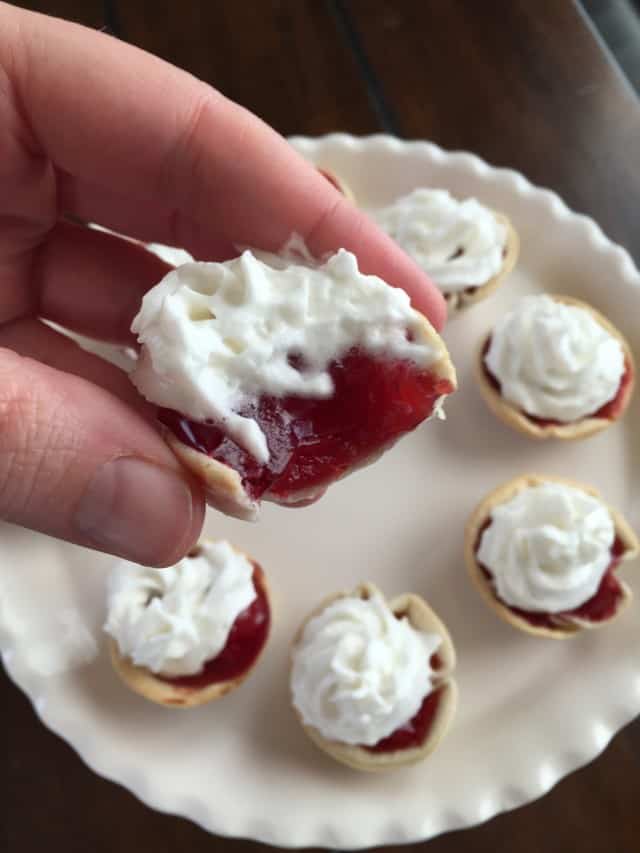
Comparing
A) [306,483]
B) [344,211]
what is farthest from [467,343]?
[306,483]

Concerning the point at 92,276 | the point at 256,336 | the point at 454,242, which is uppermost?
the point at 256,336

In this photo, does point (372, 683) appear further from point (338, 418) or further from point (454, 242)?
point (454, 242)

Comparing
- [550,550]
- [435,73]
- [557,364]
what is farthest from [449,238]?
[550,550]

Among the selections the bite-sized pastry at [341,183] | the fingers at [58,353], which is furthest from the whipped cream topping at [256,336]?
the bite-sized pastry at [341,183]

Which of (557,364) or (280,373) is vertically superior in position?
(280,373)

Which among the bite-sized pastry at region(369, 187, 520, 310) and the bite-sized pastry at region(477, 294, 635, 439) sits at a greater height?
the bite-sized pastry at region(369, 187, 520, 310)

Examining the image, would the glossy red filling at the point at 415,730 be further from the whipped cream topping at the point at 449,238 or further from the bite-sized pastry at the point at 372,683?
the whipped cream topping at the point at 449,238

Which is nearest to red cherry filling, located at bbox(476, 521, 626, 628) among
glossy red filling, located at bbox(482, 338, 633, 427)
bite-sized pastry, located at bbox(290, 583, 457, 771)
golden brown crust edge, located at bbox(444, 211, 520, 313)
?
bite-sized pastry, located at bbox(290, 583, 457, 771)

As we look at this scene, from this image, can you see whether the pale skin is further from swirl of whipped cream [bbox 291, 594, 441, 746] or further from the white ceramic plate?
swirl of whipped cream [bbox 291, 594, 441, 746]
